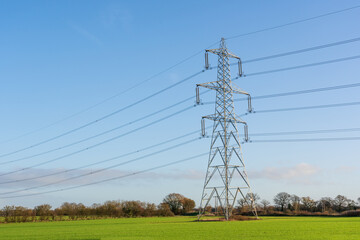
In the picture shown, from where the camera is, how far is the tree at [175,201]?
108 metres

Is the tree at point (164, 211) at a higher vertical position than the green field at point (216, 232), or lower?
lower

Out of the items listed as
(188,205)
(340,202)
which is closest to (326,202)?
(340,202)

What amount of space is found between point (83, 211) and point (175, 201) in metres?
35.1

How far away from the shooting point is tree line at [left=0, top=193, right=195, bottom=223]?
69.6 m

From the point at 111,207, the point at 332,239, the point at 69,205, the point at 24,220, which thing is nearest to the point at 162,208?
the point at 111,207

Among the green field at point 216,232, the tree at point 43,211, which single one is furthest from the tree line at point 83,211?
the green field at point 216,232

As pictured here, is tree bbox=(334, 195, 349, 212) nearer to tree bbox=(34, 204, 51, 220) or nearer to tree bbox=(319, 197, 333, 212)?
tree bbox=(319, 197, 333, 212)

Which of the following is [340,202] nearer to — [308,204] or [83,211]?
[308,204]

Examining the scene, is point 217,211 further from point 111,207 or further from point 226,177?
point 111,207

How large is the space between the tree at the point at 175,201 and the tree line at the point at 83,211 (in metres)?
1.16

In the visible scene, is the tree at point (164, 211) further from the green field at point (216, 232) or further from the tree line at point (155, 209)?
the green field at point (216, 232)

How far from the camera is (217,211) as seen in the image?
4800cm

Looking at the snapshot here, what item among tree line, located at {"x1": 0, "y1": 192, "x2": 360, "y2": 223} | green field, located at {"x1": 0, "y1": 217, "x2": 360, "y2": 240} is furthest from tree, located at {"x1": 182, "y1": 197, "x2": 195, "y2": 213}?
green field, located at {"x1": 0, "y1": 217, "x2": 360, "y2": 240}

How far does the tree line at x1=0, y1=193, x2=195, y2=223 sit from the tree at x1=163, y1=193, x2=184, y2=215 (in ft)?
3.81
